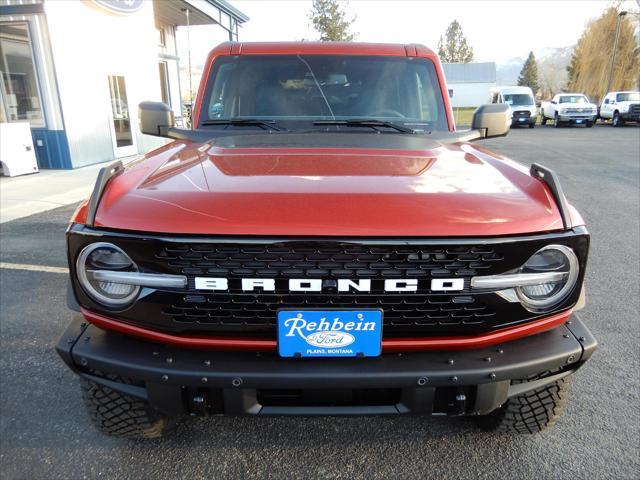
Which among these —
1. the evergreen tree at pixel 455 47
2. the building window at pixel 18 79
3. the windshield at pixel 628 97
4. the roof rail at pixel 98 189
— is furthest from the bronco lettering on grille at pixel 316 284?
the evergreen tree at pixel 455 47

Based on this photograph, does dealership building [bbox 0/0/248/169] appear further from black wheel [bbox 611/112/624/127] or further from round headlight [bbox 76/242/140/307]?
black wheel [bbox 611/112/624/127]

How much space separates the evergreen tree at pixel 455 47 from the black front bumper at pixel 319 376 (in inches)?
3276

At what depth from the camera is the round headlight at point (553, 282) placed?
67.5 inches

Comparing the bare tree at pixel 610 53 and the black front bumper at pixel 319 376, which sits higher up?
the bare tree at pixel 610 53

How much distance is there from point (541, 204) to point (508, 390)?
0.70 metres

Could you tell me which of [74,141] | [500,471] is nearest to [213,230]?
[500,471]

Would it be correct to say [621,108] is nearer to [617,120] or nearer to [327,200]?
[617,120]

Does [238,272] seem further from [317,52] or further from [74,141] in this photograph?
[74,141]

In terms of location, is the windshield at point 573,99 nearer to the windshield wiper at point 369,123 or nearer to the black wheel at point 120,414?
the windshield wiper at point 369,123

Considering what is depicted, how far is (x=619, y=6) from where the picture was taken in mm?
36125

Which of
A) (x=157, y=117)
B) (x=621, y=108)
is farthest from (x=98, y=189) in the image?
(x=621, y=108)

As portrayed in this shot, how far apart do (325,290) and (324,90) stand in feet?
5.85

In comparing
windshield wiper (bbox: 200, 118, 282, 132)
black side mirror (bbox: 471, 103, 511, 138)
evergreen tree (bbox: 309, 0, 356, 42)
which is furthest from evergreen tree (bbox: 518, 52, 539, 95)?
windshield wiper (bbox: 200, 118, 282, 132)

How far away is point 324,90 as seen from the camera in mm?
3020
